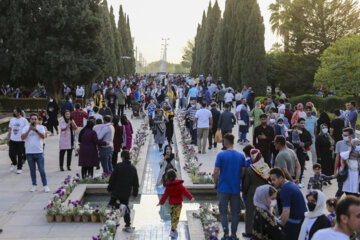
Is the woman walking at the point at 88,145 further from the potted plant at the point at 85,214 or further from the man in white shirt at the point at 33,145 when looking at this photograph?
the potted plant at the point at 85,214

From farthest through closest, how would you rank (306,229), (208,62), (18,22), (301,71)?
1. (208,62)
2. (301,71)
3. (18,22)
4. (306,229)

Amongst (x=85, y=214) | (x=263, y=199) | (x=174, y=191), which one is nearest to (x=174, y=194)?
(x=174, y=191)

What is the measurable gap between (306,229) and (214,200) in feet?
17.0

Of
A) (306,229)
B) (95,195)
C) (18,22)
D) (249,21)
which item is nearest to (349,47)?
(249,21)

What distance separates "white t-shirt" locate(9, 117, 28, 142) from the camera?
37.1 ft

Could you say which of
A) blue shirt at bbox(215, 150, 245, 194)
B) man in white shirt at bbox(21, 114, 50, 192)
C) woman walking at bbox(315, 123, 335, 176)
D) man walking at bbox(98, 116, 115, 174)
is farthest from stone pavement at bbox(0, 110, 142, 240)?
woman walking at bbox(315, 123, 335, 176)

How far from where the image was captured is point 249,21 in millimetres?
33719

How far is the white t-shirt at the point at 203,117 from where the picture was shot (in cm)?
1457

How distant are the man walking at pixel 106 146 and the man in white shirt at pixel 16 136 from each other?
2.19 metres

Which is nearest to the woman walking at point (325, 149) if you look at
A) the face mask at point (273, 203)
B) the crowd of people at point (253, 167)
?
the crowd of people at point (253, 167)

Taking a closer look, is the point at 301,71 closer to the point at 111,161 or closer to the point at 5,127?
the point at 5,127

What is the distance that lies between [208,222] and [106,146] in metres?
4.32

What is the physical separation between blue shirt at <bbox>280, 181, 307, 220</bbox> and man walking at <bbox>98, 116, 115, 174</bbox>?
5909 millimetres

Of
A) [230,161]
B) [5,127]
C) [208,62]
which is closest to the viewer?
[230,161]
